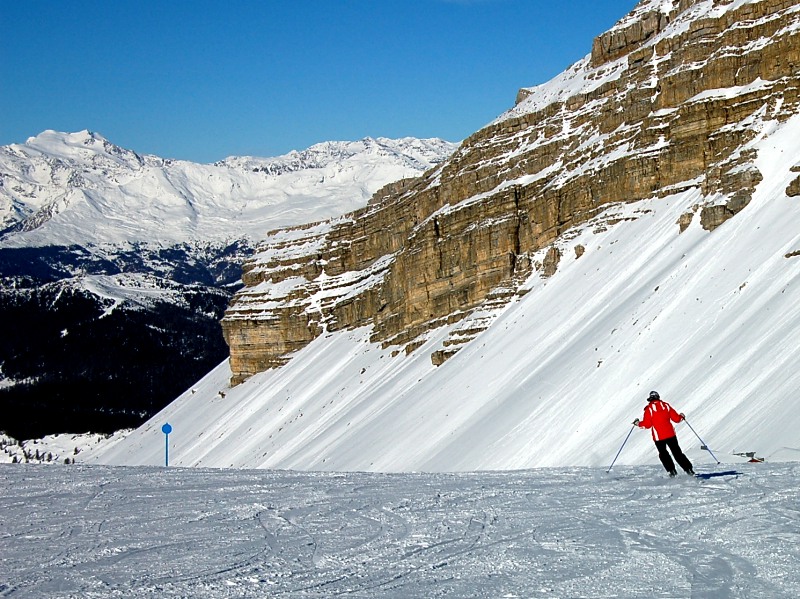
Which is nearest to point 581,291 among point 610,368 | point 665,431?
point 610,368

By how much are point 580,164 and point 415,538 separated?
190 ft

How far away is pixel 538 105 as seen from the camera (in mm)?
77375

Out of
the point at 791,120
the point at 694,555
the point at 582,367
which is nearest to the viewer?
the point at 694,555

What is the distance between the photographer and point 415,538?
11.2 m

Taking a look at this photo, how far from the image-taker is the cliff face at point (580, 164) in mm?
54000

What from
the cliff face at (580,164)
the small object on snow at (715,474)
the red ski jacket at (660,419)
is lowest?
the small object on snow at (715,474)

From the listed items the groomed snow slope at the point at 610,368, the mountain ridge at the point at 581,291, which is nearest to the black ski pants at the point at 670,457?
the groomed snow slope at the point at 610,368

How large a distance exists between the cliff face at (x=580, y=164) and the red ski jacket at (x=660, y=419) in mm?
30416

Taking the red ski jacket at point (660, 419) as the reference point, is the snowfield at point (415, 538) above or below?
below

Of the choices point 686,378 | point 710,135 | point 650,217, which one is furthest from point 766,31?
point 686,378

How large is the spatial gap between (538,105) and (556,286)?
2704 centimetres

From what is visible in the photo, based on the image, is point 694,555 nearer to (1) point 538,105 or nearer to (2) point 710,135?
(2) point 710,135

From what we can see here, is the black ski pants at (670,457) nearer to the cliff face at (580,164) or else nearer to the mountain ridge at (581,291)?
the mountain ridge at (581,291)

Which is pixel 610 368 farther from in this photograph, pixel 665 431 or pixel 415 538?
pixel 415 538
